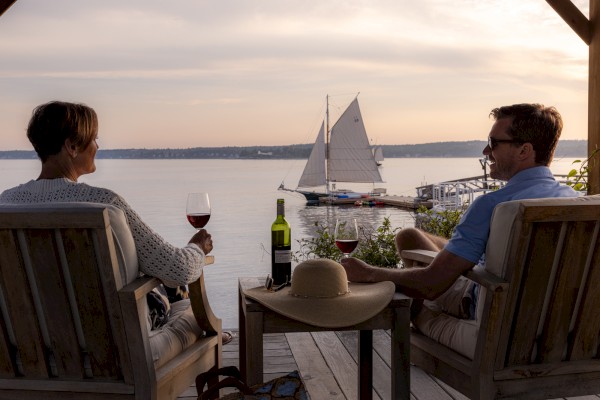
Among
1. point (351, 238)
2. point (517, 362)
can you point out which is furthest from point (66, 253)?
point (517, 362)

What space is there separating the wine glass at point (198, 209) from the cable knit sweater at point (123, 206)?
1.17 ft

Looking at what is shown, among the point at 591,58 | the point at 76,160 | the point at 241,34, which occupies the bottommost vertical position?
the point at 76,160

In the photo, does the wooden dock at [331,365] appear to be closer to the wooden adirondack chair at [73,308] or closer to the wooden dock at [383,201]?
the wooden adirondack chair at [73,308]

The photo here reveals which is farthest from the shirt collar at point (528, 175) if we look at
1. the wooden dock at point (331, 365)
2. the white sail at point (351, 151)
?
the white sail at point (351, 151)

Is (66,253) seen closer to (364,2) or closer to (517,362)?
(517,362)

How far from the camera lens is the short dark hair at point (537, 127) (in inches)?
90.1

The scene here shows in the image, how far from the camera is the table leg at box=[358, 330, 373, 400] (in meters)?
2.35

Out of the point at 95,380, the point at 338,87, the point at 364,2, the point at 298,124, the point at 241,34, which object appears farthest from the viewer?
the point at 338,87

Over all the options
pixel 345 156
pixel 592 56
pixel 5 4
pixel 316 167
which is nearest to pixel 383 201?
pixel 316 167

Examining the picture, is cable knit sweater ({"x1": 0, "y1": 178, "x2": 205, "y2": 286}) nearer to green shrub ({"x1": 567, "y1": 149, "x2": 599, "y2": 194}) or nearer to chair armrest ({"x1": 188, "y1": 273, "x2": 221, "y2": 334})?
chair armrest ({"x1": 188, "y1": 273, "x2": 221, "y2": 334})

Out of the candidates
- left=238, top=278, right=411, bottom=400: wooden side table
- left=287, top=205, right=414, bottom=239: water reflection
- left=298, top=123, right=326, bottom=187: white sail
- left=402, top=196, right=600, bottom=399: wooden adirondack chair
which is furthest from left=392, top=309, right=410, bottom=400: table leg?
left=298, top=123, right=326, bottom=187: white sail

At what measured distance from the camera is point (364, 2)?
155 feet

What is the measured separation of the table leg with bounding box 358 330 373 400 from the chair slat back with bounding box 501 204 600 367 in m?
0.55

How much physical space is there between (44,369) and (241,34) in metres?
37.9
